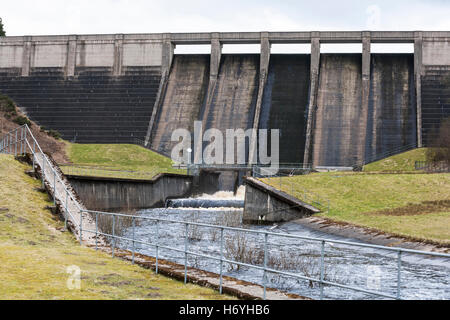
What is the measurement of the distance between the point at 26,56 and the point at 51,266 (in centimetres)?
6867

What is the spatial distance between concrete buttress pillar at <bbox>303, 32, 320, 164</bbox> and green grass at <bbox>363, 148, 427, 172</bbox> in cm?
860

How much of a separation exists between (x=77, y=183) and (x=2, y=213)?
18.1 metres

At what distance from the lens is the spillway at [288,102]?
62.8 metres

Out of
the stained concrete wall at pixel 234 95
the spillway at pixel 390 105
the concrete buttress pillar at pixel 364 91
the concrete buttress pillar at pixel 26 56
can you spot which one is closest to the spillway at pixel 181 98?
the stained concrete wall at pixel 234 95

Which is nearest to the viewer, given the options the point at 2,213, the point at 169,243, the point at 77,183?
the point at 2,213

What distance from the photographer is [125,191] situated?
44.1 m

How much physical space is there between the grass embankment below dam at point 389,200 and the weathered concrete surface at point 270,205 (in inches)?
45.7

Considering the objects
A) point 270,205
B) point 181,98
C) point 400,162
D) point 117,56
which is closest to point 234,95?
point 181,98

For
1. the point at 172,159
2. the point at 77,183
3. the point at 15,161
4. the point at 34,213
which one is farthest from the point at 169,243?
the point at 172,159

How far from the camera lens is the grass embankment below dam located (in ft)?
87.6

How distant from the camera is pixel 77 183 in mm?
39062

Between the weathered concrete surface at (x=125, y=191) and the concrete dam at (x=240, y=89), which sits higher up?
the concrete dam at (x=240, y=89)

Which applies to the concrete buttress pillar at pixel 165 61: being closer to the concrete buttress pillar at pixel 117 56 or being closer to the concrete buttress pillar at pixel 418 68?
the concrete buttress pillar at pixel 117 56
